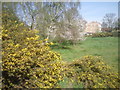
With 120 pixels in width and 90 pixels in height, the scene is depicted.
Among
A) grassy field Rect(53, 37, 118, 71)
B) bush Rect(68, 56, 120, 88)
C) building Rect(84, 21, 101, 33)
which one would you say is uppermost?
building Rect(84, 21, 101, 33)

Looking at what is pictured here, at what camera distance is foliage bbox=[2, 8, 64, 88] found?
2271mm

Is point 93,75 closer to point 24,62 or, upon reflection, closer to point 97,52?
point 24,62

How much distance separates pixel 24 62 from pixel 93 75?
1.93 meters

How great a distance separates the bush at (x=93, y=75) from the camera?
2.79 metres

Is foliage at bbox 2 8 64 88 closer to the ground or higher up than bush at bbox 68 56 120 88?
higher up

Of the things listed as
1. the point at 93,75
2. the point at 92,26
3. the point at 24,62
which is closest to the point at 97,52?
the point at 93,75

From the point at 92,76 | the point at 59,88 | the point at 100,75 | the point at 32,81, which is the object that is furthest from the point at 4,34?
the point at 100,75

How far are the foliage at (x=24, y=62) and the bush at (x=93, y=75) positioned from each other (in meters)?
0.63

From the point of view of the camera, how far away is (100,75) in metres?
3.02

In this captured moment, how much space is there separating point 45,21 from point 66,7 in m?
2.09

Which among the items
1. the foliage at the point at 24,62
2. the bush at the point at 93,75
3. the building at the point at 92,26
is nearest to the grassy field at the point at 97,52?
the bush at the point at 93,75

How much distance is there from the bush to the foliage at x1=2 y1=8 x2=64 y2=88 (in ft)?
2.08

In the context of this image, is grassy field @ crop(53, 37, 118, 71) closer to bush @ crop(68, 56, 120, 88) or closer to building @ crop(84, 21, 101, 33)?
bush @ crop(68, 56, 120, 88)

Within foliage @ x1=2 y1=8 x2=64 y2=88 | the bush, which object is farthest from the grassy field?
foliage @ x1=2 y1=8 x2=64 y2=88
